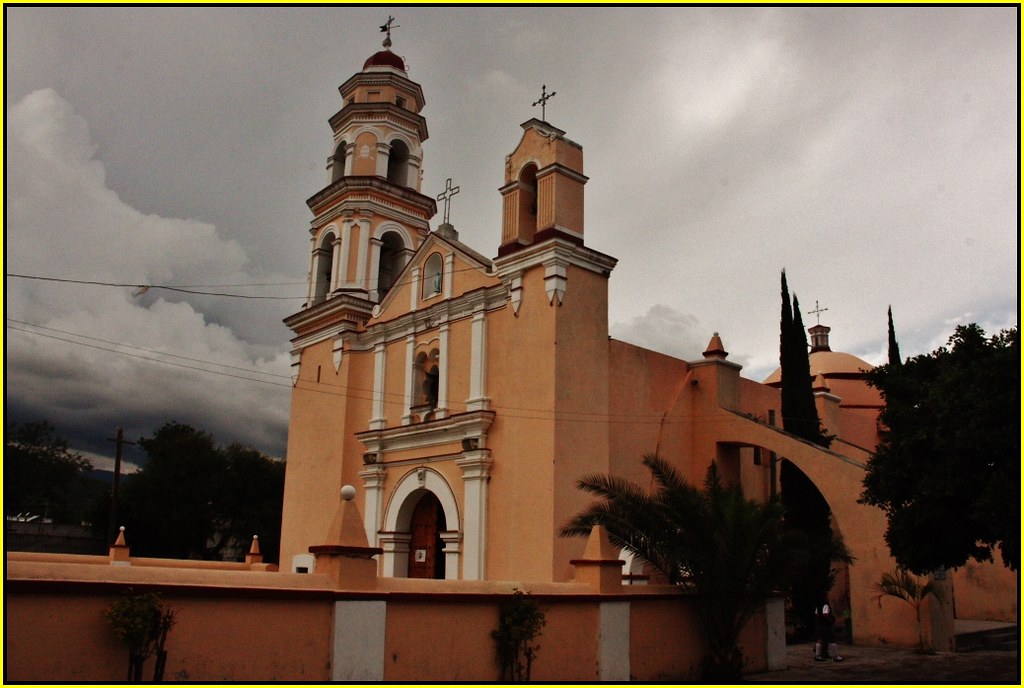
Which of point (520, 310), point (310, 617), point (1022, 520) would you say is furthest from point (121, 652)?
point (520, 310)

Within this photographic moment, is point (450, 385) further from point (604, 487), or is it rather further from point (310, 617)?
point (310, 617)

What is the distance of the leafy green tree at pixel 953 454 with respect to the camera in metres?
10.1

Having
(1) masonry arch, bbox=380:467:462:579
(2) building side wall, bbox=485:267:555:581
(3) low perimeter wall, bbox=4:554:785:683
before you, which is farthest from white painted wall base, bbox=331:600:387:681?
(1) masonry arch, bbox=380:467:462:579

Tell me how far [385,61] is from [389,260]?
5577 mm

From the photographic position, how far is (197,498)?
132 feet

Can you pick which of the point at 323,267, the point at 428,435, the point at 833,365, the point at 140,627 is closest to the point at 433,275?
the point at 428,435

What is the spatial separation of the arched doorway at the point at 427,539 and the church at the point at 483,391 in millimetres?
47

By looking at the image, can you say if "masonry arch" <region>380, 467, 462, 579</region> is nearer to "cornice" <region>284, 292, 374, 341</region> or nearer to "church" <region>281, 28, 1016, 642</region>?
"church" <region>281, 28, 1016, 642</region>

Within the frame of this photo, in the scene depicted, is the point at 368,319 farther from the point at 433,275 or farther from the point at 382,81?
the point at 382,81

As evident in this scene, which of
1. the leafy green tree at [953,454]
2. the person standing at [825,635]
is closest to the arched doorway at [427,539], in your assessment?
the person standing at [825,635]

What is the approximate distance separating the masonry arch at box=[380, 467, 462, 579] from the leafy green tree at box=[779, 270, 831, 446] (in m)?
7.95

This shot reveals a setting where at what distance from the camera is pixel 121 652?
7.69 m

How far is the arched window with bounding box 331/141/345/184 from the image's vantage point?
23844 mm

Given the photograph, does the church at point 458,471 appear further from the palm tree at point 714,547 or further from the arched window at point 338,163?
the palm tree at point 714,547
